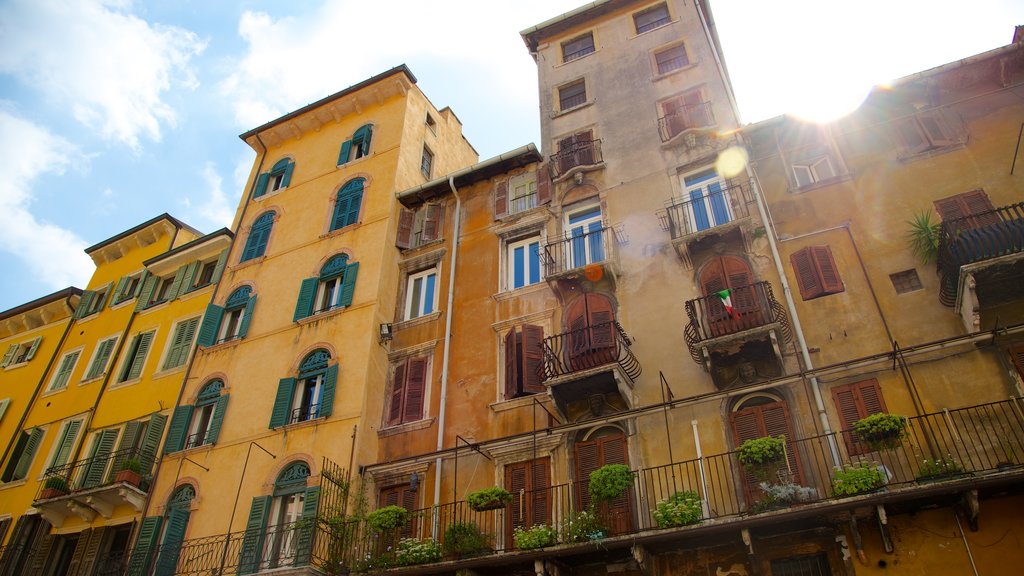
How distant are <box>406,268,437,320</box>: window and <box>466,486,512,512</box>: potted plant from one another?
745 centimetres

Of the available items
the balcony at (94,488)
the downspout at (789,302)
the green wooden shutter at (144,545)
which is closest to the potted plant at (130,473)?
the balcony at (94,488)

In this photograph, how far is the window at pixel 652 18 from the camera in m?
24.8

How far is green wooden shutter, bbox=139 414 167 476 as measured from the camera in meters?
21.9

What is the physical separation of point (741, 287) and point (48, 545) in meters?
21.4

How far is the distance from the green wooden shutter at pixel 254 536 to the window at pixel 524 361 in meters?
6.93

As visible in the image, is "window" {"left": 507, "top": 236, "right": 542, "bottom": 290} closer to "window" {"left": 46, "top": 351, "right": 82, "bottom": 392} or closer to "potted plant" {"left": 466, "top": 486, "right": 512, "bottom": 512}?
"potted plant" {"left": 466, "top": 486, "right": 512, "bottom": 512}

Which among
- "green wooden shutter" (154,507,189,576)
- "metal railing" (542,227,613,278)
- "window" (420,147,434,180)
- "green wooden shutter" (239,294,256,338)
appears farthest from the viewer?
"window" (420,147,434,180)

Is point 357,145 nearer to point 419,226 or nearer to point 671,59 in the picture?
point 419,226

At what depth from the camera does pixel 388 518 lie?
16.7m

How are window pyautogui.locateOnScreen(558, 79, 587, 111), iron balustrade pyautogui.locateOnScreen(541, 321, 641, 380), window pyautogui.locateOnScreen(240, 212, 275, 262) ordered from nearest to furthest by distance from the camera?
iron balustrade pyautogui.locateOnScreen(541, 321, 641, 380) < window pyautogui.locateOnScreen(558, 79, 587, 111) < window pyautogui.locateOnScreen(240, 212, 275, 262)

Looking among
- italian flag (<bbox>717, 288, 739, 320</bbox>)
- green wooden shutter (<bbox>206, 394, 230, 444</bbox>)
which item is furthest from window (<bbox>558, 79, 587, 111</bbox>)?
green wooden shutter (<bbox>206, 394, 230, 444</bbox>)

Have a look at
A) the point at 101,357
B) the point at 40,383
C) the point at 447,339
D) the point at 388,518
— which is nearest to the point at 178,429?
the point at 101,357

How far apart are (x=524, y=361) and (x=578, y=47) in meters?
12.9

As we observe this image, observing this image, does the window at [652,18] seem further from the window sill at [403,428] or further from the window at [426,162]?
the window sill at [403,428]
